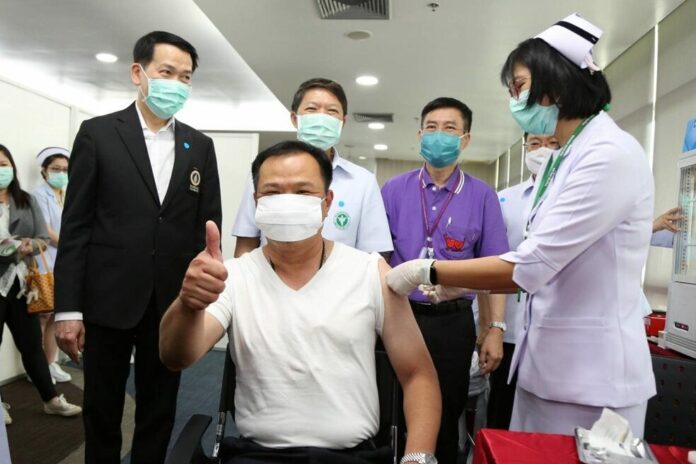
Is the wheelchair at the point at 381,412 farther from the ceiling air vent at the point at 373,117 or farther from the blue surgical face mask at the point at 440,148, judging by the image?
the ceiling air vent at the point at 373,117

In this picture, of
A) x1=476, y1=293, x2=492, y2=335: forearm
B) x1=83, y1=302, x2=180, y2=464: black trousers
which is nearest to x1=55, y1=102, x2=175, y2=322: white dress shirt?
x1=83, y1=302, x2=180, y2=464: black trousers

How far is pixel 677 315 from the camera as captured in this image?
6.25 feet

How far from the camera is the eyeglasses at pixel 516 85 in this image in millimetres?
1368

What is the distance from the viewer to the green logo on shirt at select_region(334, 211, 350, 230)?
6.47 ft

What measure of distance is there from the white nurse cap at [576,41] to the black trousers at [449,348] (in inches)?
37.5

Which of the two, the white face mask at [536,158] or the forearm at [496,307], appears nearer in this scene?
the forearm at [496,307]

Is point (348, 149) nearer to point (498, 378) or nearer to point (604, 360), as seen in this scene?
point (498, 378)

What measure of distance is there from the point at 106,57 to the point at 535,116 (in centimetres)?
454

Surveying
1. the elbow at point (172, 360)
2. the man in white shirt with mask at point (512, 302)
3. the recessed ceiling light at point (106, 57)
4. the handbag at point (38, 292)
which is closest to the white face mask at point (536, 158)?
the man in white shirt with mask at point (512, 302)

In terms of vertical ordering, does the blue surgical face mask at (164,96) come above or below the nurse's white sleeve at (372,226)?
above

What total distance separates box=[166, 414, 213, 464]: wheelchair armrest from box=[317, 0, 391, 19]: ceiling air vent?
267 centimetres

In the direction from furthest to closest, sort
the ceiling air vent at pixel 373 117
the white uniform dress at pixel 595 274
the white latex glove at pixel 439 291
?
the ceiling air vent at pixel 373 117, the white latex glove at pixel 439 291, the white uniform dress at pixel 595 274

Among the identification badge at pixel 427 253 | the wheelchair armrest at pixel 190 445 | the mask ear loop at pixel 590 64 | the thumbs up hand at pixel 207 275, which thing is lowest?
the wheelchair armrest at pixel 190 445

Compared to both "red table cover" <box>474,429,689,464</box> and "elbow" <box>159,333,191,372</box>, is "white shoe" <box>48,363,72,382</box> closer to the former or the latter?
"elbow" <box>159,333,191,372</box>
